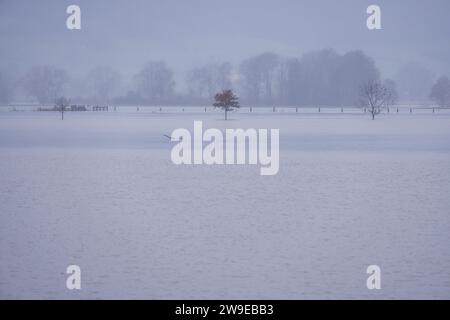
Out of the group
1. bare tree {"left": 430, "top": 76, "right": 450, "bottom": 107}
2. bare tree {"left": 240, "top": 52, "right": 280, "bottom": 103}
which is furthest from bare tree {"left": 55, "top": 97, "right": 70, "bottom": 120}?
bare tree {"left": 430, "top": 76, "right": 450, "bottom": 107}

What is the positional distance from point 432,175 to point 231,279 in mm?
11400

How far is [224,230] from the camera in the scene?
419 inches

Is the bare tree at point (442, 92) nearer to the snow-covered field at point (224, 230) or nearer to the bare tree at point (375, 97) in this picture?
the bare tree at point (375, 97)

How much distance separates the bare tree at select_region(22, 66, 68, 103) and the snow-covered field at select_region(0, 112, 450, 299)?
127994 millimetres

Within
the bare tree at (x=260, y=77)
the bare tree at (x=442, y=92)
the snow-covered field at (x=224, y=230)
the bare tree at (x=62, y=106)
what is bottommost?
the snow-covered field at (x=224, y=230)

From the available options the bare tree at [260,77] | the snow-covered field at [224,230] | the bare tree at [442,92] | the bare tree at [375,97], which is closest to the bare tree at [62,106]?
the bare tree at [375,97]

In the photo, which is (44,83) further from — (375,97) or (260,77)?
(375,97)

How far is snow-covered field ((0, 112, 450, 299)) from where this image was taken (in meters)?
7.87

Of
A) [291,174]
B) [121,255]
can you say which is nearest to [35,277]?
[121,255]

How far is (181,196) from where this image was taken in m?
14.1

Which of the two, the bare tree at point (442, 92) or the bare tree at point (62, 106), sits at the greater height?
the bare tree at point (442, 92)

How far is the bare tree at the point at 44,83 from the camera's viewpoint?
141 meters

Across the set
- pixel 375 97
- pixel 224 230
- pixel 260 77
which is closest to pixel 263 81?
pixel 260 77

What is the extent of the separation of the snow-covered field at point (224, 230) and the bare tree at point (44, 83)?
12799 cm
